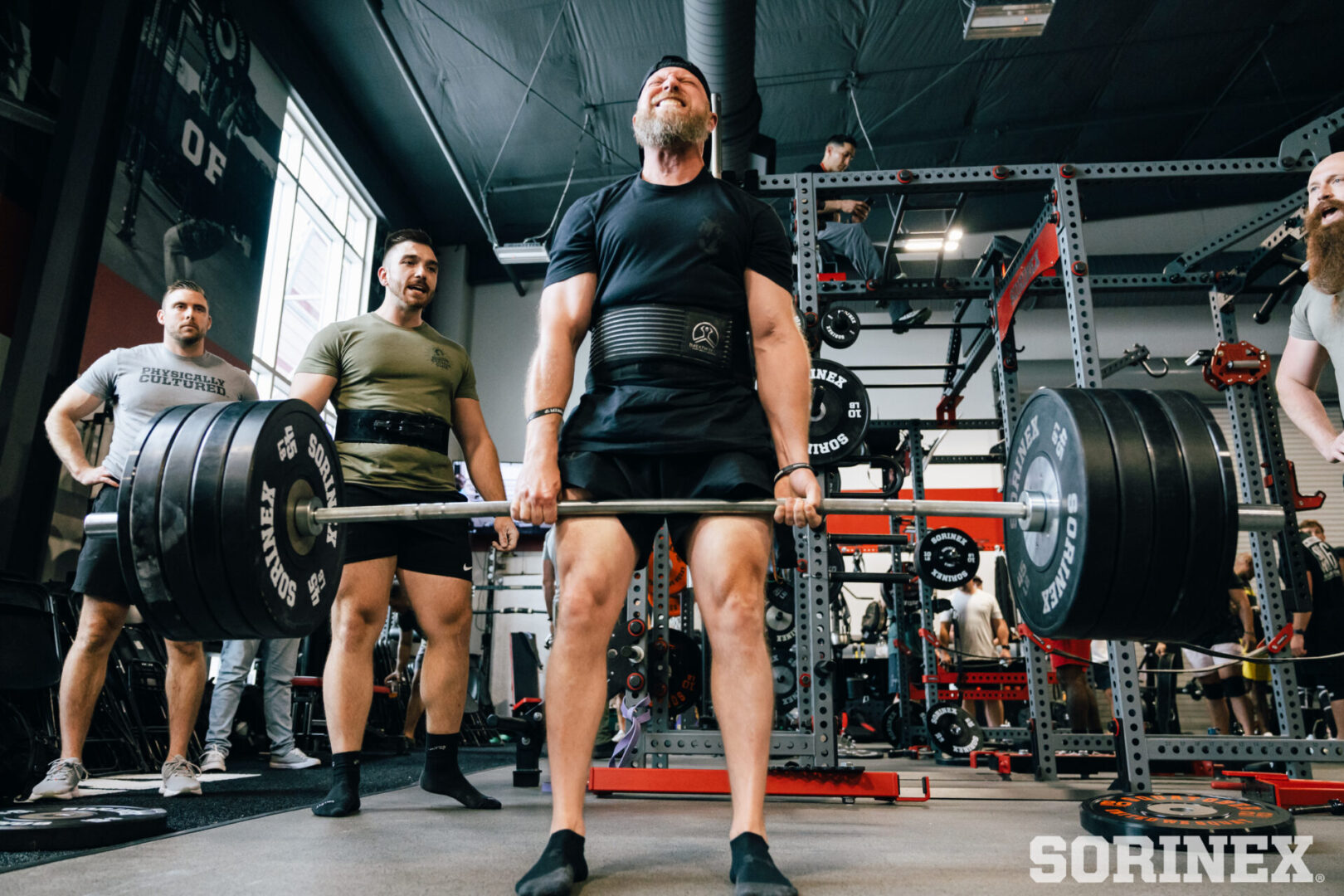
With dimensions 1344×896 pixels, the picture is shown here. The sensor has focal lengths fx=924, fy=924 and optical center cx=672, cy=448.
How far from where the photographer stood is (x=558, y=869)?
117 cm

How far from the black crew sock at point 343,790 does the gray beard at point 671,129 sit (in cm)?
143

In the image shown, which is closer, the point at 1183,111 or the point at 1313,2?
the point at 1313,2

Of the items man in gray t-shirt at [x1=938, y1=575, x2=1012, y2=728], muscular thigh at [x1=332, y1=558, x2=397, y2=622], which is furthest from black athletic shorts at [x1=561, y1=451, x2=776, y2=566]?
man in gray t-shirt at [x1=938, y1=575, x2=1012, y2=728]

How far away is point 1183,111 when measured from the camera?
709cm

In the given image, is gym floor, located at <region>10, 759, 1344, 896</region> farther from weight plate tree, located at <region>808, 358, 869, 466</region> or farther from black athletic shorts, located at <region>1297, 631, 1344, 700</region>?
black athletic shorts, located at <region>1297, 631, 1344, 700</region>

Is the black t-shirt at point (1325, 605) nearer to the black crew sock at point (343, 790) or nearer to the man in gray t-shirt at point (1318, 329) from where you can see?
the man in gray t-shirt at point (1318, 329)

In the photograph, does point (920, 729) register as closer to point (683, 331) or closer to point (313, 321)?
point (683, 331)

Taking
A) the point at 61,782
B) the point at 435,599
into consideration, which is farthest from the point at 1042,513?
the point at 61,782

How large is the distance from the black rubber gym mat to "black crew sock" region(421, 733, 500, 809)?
0.26 metres

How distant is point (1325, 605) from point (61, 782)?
15.1 feet

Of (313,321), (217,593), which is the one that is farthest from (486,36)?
(217,593)

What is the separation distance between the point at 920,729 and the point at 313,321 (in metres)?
5.32

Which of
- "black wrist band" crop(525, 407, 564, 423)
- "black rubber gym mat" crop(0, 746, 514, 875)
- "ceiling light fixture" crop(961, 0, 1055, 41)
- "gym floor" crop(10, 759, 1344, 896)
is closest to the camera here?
"gym floor" crop(10, 759, 1344, 896)

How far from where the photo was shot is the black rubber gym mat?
1766mm
